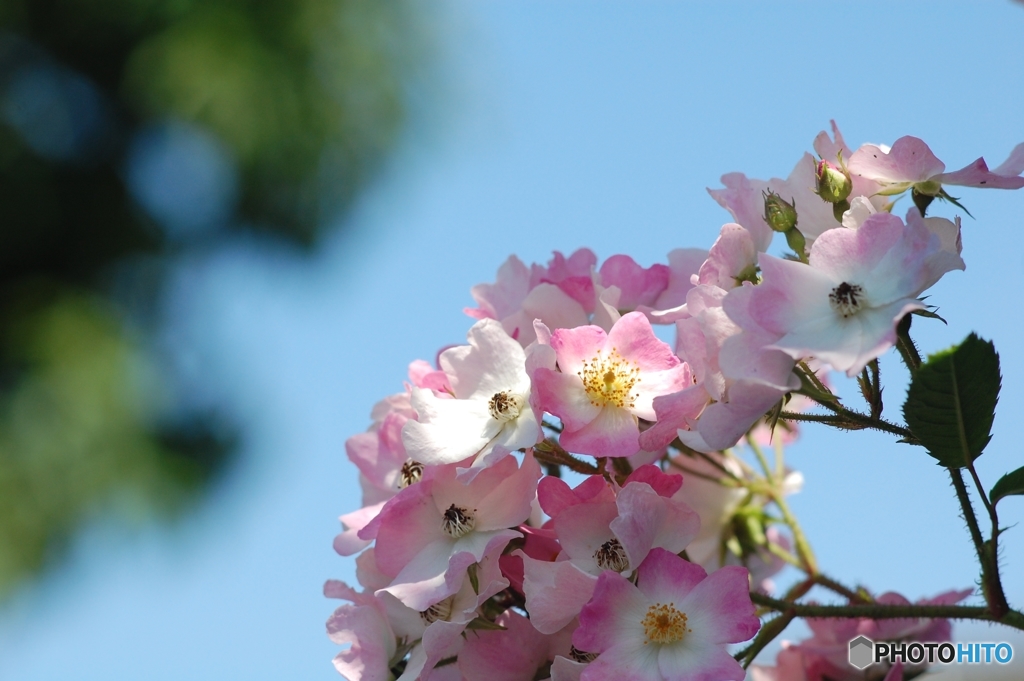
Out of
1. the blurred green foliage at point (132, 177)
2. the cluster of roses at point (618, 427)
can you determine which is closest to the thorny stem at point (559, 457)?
the cluster of roses at point (618, 427)

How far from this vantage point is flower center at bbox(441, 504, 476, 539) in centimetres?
38

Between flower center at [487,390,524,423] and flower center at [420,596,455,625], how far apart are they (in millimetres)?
81

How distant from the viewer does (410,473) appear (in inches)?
17.3

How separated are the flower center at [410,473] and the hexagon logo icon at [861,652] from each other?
26 centimetres

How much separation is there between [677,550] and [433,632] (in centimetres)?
10

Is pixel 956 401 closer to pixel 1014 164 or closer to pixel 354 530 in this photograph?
pixel 1014 164

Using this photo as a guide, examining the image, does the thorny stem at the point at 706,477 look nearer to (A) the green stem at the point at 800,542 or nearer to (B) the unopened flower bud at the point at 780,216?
(A) the green stem at the point at 800,542

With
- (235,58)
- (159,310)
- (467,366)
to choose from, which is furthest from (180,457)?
(467,366)

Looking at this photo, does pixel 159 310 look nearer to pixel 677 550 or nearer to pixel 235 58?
pixel 235 58

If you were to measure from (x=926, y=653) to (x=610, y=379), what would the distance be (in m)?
0.26

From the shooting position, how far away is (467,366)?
1.39 ft

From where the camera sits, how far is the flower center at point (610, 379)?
376 millimetres

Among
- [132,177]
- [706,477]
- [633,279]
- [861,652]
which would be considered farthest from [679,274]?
[132,177]

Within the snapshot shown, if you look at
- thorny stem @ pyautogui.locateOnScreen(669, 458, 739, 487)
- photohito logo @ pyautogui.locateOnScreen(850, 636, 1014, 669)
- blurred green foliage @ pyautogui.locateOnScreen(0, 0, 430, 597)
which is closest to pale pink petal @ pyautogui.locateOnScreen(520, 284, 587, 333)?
thorny stem @ pyautogui.locateOnScreen(669, 458, 739, 487)
